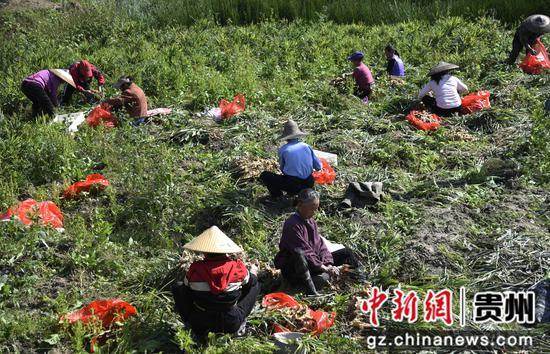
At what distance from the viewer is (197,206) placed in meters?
6.86

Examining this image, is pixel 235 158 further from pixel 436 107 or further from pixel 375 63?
pixel 375 63

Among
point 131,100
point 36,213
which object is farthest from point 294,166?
point 131,100

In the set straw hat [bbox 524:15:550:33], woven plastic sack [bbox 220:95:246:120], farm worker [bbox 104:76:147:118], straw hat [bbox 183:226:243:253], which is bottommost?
woven plastic sack [bbox 220:95:246:120]

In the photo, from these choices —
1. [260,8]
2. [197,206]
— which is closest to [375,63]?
[260,8]

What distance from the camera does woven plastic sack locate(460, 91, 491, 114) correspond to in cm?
906

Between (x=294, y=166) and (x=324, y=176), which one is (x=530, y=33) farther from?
(x=294, y=166)

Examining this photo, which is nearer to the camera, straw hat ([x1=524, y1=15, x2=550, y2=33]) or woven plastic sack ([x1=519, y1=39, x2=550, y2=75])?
woven plastic sack ([x1=519, y1=39, x2=550, y2=75])

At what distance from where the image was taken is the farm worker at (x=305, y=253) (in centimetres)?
542

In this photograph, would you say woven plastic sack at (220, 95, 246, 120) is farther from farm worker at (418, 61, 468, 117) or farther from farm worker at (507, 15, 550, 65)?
farm worker at (507, 15, 550, 65)

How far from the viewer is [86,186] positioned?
7.33m

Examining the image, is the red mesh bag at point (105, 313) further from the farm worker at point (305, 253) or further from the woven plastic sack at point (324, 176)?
the woven plastic sack at point (324, 176)

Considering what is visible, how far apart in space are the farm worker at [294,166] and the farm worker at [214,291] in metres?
1.99

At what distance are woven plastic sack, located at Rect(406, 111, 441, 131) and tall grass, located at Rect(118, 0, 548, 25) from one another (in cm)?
549

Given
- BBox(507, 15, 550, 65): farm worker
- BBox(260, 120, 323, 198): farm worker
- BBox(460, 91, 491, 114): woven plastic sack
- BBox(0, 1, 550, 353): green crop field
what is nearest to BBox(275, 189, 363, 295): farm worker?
BBox(0, 1, 550, 353): green crop field
